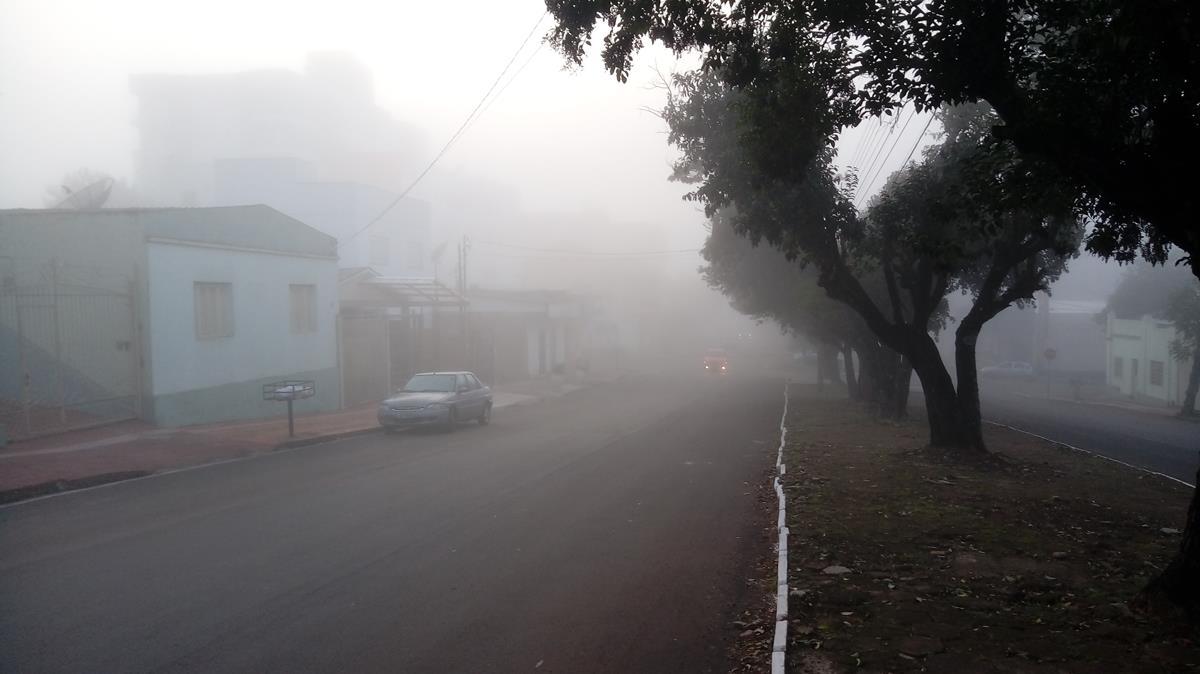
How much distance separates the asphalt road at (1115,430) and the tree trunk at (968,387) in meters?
3.91

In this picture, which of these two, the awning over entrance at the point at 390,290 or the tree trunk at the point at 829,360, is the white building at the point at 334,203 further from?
the tree trunk at the point at 829,360

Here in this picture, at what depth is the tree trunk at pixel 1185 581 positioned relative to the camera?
6.14 meters

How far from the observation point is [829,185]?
52.4 feet

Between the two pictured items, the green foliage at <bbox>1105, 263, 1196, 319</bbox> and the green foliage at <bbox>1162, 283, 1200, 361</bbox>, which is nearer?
the green foliage at <bbox>1162, 283, 1200, 361</bbox>

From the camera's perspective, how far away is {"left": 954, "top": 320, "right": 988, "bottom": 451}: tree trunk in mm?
15516

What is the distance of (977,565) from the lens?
26.0 feet

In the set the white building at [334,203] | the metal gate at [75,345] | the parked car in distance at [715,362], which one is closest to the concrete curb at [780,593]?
the metal gate at [75,345]

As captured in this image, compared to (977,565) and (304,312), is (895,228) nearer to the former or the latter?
(977,565)

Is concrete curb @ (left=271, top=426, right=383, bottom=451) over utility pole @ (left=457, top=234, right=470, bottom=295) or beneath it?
beneath

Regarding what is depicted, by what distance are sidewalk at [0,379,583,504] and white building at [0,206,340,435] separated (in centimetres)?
90

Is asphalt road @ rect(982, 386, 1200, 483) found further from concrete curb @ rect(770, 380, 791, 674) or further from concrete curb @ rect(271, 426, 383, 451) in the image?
concrete curb @ rect(271, 426, 383, 451)

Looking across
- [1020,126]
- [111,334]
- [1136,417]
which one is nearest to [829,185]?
[1020,126]

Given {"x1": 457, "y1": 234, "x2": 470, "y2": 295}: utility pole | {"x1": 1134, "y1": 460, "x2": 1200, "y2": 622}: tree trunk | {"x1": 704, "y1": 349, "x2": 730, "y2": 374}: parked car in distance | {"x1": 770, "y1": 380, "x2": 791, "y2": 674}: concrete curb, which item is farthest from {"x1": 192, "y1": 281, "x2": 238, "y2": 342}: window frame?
{"x1": 704, "y1": 349, "x2": 730, "y2": 374}: parked car in distance

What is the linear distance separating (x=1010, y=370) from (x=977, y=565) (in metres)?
64.1
